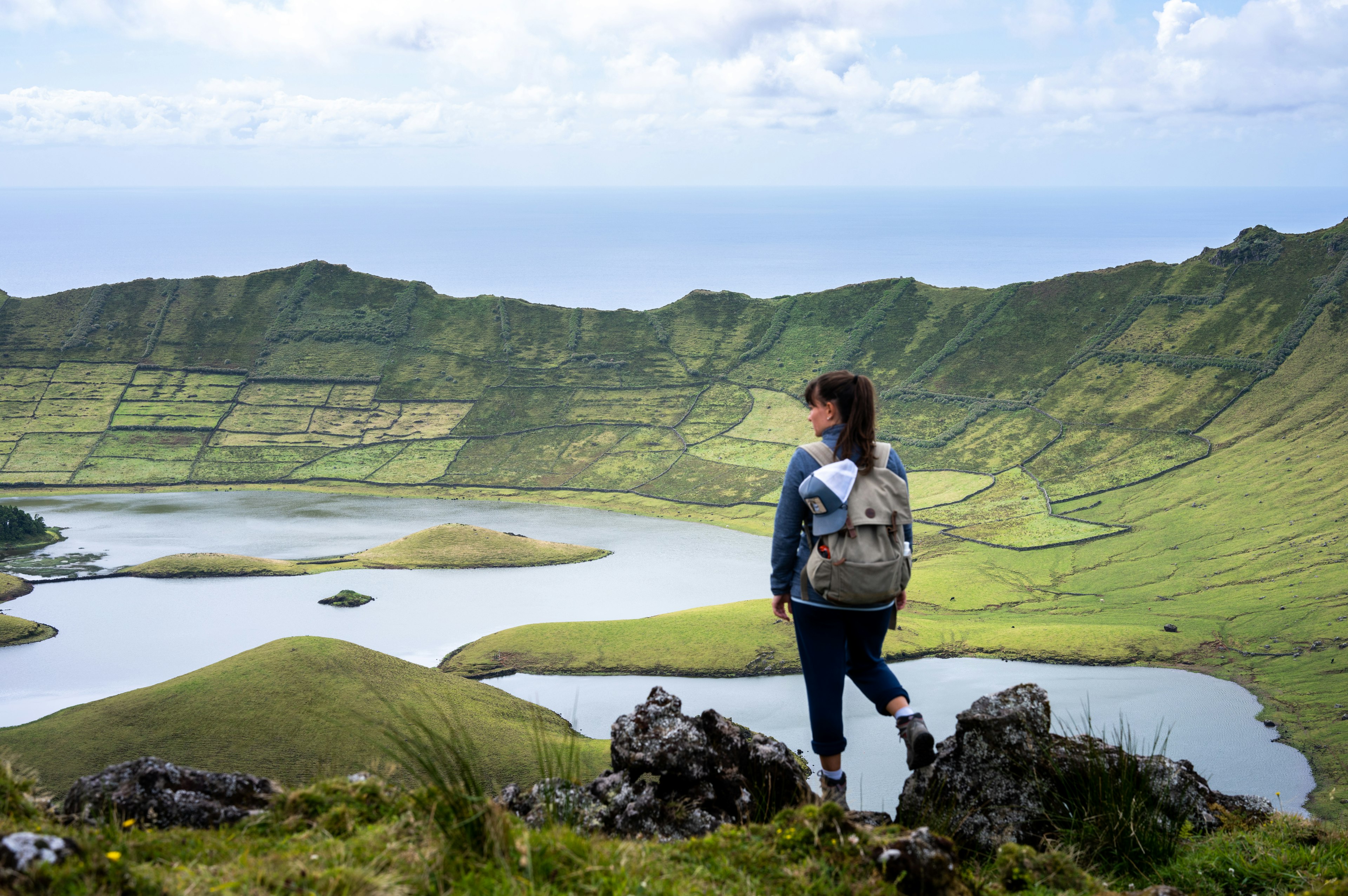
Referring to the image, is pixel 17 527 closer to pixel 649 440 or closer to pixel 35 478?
pixel 35 478

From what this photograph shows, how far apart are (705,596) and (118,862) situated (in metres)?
67.3

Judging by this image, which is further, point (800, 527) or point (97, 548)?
point (97, 548)

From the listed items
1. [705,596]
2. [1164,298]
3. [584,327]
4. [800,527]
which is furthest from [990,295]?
[800,527]

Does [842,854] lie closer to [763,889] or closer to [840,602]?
[763,889]

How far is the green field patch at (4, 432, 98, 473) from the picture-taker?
11594cm

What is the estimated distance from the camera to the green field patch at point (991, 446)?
110 metres

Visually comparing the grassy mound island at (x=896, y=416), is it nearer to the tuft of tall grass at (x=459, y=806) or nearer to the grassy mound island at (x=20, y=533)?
the grassy mound island at (x=20, y=533)

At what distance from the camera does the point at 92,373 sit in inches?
5423

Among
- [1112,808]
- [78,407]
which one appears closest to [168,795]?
[1112,808]

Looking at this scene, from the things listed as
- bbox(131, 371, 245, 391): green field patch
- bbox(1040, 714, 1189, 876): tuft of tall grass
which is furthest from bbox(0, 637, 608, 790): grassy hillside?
bbox(131, 371, 245, 391): green field patch

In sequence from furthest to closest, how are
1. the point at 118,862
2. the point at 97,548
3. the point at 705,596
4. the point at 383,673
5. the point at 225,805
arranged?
the point at 97,548 → the point at 705,596 → the point at 383,673 → the point at 225,805 → the point at 118,862

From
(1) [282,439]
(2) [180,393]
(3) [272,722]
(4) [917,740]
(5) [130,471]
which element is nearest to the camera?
(4) [917,740]

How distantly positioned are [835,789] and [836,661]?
1.02 meters

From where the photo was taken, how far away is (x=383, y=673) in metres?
35.6
